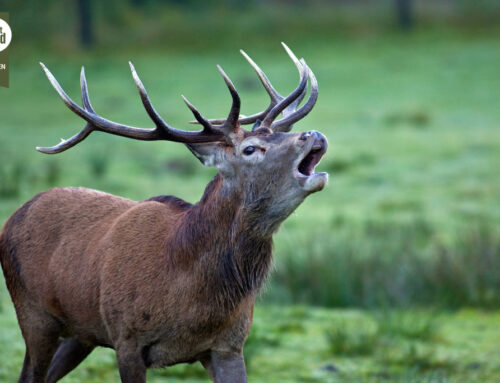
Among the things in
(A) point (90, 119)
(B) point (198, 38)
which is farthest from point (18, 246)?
(B) point (198, 38)

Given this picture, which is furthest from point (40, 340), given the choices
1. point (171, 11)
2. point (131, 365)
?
point (171, 11)

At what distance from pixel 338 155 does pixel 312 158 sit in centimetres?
1005

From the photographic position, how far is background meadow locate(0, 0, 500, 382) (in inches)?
290

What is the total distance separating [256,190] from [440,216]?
301 inches

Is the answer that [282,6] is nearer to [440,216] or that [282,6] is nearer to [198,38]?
[198,38]

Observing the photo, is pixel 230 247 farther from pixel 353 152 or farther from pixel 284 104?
pixel 353 152

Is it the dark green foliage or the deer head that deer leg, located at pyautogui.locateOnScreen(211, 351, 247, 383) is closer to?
the deer head

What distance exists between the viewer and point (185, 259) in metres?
4.77

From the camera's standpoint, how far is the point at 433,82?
2150 centimetres

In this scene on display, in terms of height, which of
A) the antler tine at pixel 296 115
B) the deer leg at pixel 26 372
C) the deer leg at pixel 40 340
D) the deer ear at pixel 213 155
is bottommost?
the deer leg at pixel 26 372

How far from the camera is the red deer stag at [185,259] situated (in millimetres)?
4605

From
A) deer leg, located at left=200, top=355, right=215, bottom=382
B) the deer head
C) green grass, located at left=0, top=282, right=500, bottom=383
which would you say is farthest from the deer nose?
green grass, located at left=0, top=282, right=500, bottom=383

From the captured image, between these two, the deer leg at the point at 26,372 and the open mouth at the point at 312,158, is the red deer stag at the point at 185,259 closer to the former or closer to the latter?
the open mouth at the point at 312,158

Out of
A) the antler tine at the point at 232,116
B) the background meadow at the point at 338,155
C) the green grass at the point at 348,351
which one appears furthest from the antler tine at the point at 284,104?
the green grass at the point at 348,351
